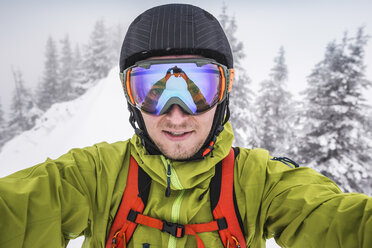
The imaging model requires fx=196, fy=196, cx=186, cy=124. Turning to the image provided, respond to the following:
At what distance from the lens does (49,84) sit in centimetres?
2836

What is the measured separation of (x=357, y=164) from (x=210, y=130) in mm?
9854

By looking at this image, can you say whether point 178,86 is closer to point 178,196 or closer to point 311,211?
point 178,196

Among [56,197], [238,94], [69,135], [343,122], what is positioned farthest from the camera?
[238,94]

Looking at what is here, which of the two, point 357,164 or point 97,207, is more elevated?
point 97,207

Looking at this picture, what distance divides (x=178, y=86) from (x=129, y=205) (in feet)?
4.03

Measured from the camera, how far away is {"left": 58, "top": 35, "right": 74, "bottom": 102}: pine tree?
30.3 meters

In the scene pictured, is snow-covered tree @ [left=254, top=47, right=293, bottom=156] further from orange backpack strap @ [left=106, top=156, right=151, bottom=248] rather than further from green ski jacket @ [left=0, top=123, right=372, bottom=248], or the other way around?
orange backpack strap @ [left=106, top=156, right=151, bottom=248]

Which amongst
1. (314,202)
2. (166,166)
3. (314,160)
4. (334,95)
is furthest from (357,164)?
(166,166)

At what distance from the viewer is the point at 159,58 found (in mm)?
2053

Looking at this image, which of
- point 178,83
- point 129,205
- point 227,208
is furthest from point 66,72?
point 227,208

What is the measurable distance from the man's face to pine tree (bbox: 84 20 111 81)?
29.6 m

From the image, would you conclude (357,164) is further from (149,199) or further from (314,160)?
(149,199)

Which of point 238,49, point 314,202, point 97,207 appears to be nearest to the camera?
point 314,202

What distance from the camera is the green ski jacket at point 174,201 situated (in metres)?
1.29
